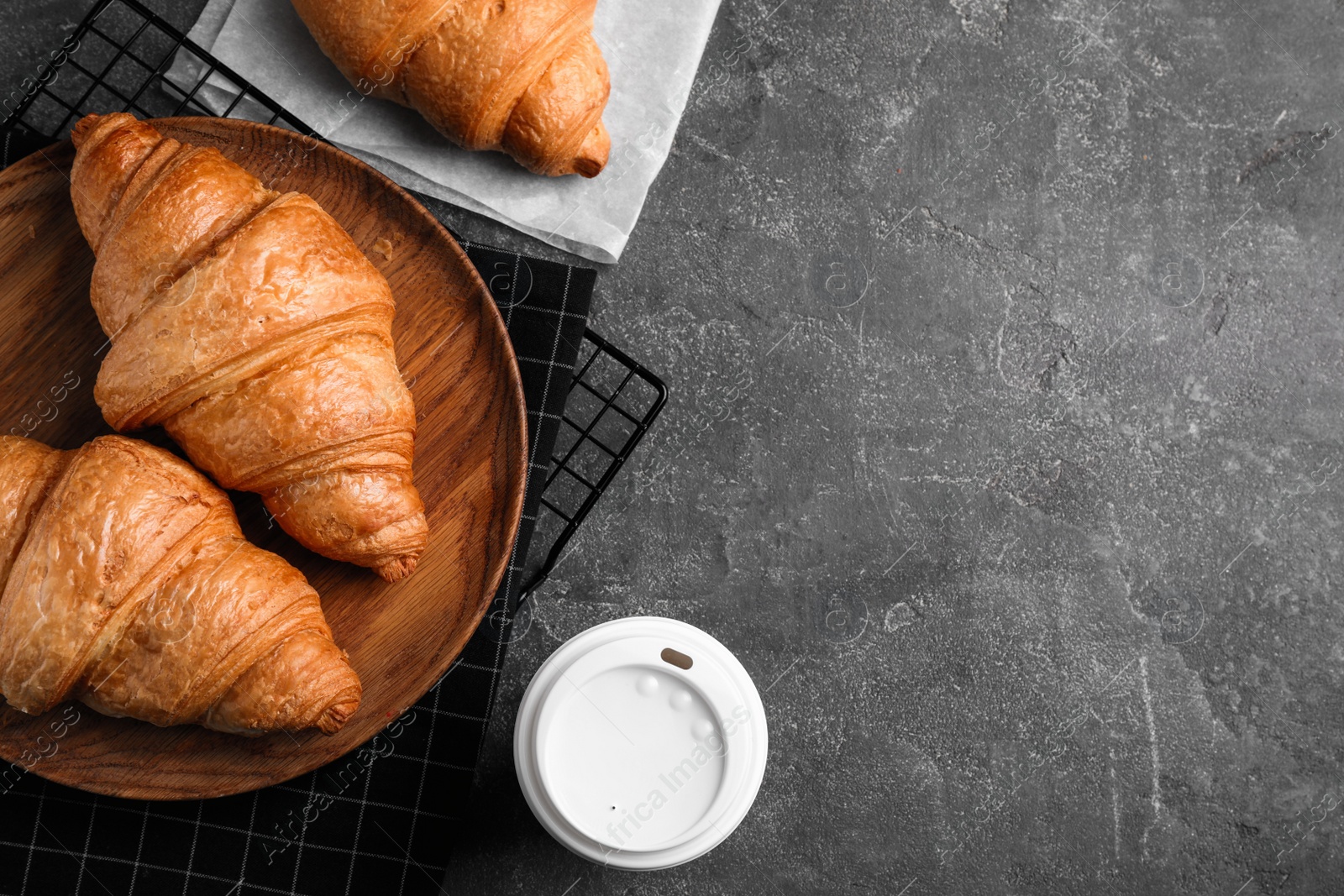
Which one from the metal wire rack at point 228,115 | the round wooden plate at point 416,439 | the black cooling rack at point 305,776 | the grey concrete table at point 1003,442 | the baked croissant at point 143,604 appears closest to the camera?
the baked croissant at point 143,604

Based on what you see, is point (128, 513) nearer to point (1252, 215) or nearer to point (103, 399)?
point (103, 399)

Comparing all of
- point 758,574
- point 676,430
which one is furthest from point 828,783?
point 676,430

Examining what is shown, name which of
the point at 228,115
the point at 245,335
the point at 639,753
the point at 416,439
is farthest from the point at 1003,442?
the point at 228,115

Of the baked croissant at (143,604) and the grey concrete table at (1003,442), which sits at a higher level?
the grey concrete table at (1003,442)

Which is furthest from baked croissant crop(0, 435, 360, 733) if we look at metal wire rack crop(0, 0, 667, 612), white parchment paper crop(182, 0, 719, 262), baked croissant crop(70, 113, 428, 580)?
white parchment paper crop(182, 0, 719, 262)

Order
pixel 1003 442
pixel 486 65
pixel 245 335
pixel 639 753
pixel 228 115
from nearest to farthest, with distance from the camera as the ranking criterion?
pixel 245 335 < pixel 639 753 < pixel 486 65 < pixel 228 115 < pixel 1003 442

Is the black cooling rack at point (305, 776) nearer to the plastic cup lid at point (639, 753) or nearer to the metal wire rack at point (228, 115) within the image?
the metal wire rack at point (228, 115)

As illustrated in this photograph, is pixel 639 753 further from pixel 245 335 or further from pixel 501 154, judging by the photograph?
pixel 501 154

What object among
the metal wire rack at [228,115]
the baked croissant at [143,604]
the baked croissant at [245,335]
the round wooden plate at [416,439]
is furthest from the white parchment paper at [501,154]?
the baked croissant at [143,604]
